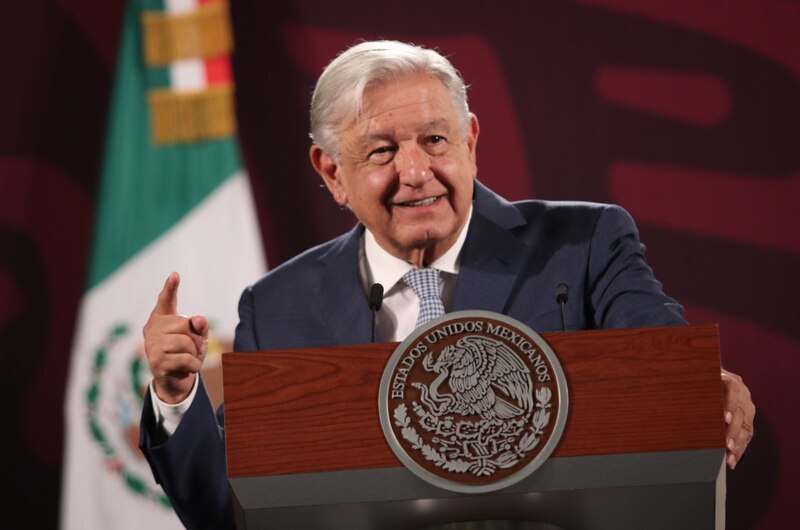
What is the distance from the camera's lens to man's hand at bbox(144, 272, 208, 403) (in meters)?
1.77

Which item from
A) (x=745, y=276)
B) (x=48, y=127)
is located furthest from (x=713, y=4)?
(x=48, y=127)

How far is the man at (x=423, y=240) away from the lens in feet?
7.04

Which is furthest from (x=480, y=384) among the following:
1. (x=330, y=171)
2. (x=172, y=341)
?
(x=330, y=171)

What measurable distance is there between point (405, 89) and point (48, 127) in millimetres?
1916

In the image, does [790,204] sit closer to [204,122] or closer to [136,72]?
[204,122]

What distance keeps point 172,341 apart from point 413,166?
0.67m

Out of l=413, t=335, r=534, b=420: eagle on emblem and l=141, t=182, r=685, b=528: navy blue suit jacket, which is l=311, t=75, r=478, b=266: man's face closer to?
l=141, t=182, r=685, b=528: navy blue suit jacket

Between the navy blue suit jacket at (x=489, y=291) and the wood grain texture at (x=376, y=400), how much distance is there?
40cm

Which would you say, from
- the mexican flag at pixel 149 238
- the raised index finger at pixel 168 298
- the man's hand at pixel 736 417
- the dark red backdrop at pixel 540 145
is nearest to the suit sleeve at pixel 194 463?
the raised index finger at pixel 168 298

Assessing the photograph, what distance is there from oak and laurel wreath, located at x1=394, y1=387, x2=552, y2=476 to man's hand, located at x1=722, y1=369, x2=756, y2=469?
1.05 ft

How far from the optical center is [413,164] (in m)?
2.20

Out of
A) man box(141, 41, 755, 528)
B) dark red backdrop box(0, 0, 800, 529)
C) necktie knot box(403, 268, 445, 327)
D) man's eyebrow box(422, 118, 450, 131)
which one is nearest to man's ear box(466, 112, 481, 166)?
man box(141, 41, 755, 528)

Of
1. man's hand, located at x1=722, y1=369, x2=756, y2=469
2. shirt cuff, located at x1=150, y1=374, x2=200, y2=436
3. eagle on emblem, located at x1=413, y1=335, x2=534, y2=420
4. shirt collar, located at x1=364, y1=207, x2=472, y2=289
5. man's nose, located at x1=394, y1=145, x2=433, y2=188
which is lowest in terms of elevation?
man's hand, located at x1=722, y1=369, x2=756, y2=469

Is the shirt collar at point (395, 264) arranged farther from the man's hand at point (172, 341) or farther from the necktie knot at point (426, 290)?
the man's hand at point (172, 341)
